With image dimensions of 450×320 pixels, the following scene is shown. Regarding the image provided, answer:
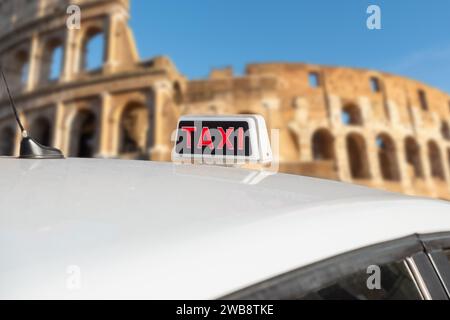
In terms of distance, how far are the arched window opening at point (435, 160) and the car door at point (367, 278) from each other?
2766cm

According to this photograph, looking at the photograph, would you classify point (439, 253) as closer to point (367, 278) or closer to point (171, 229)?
point (367, 278)

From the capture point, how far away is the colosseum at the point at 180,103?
1540cm

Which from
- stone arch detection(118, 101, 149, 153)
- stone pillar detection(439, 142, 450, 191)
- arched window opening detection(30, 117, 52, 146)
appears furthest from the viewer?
stone pillar detection(439, 142, 450, 191)

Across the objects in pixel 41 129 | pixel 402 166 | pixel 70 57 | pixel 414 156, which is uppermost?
pixel 70 57

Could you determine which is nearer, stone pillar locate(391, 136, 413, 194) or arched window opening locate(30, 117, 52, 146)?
arched window opening locate(30, 117, 52, 146)

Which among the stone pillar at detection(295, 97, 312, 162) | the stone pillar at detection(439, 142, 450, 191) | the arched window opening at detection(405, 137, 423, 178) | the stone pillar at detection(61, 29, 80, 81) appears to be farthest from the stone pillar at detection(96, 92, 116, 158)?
the stone pillar at detection(439, 142, 450, 191)

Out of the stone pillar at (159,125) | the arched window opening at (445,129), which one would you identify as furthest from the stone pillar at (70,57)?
the arched window opening at (445,129)

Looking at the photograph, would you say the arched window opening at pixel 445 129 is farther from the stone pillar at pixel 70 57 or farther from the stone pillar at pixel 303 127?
the stone pillar at pixel 70 57

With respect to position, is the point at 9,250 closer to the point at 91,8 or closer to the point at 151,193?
the point at 151,193

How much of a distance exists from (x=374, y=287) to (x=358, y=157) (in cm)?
2410

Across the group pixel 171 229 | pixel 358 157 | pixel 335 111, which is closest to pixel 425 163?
pixel 358 157

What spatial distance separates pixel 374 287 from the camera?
0.68m

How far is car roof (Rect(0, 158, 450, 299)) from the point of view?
19.3 inches

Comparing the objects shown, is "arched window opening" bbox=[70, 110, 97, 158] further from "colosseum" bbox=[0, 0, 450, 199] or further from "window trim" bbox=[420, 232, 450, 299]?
"window trim" bbox=[420, 232, 450, 299]
